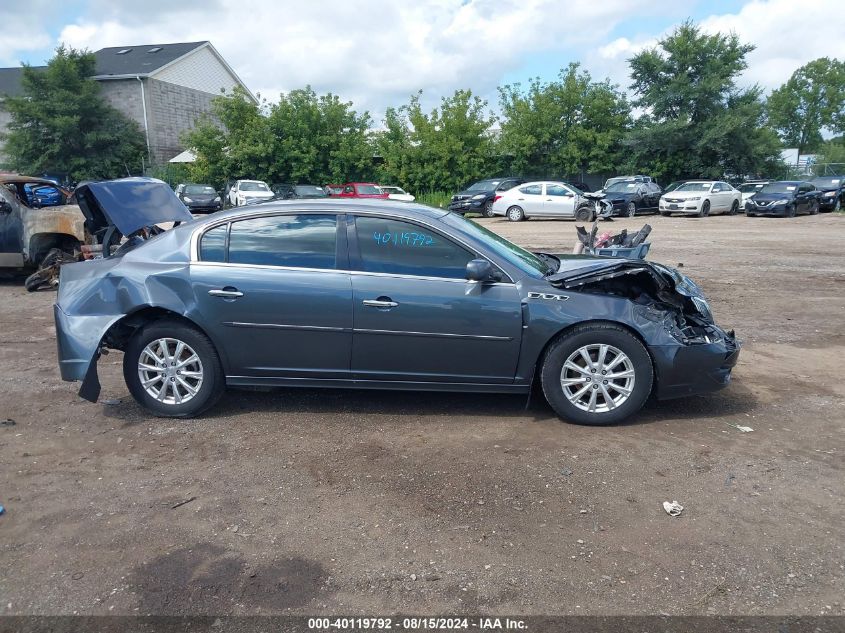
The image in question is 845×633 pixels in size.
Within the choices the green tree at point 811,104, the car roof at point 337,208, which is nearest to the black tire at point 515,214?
the car roof at point 337,208

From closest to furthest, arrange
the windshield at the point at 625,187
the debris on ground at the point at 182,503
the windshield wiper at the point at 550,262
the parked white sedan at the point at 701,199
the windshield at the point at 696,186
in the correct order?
the debris on ground at the point at 182,503, the windshield wiper at the point at 550,262, the parked white sedan at the point at 701,199, the windshield at the point at 625,187, the windshield at the point at 696,186

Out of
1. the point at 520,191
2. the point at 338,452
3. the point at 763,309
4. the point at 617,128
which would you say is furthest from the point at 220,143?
the point at 338,452

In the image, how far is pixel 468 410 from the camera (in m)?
5.08

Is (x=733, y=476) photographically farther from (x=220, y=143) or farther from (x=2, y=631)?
(x=220, y=143)

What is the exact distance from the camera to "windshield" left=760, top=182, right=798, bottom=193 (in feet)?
87.7

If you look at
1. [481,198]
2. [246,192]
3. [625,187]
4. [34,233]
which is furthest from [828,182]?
[34,233]

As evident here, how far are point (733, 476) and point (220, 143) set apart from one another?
35.1 m

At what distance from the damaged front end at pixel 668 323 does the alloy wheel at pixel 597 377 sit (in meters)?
0.24

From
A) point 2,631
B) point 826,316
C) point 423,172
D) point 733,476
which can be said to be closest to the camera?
point 2,631

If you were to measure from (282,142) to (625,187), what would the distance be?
57.6ft

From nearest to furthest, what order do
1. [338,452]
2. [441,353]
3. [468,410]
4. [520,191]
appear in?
[338,452]
[441,353]
[468,410]
[520,191]

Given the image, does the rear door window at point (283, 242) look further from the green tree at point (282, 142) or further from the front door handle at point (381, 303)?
the green tree at point (282, 142)

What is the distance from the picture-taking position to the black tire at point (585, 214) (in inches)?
970

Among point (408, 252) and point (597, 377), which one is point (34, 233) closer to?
point (408, 252)
